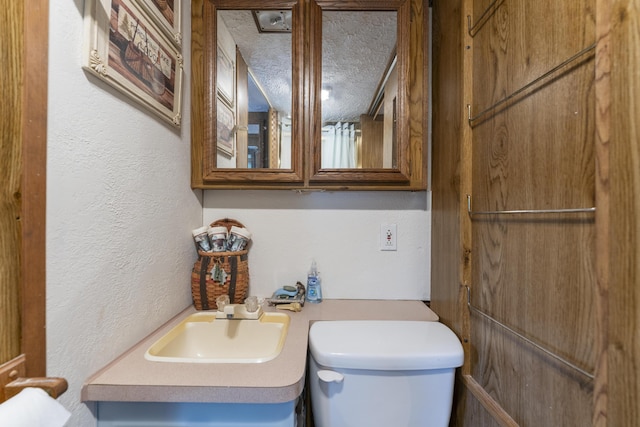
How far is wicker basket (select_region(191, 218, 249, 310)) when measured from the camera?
1.04m

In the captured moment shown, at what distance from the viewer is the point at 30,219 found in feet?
1.56

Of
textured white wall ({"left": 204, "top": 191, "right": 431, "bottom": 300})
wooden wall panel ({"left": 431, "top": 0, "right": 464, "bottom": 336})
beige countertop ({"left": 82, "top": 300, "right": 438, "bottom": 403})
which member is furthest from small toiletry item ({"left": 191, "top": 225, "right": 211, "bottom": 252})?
wooden wall panel ({"left": 431, "top": 0, "right": 464, "bottom": 336})

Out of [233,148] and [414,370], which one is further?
[233,148]

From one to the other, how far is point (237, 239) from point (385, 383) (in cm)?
75

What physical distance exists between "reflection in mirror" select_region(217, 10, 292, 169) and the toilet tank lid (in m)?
0.68

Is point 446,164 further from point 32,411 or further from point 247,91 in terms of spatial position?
point 32,411

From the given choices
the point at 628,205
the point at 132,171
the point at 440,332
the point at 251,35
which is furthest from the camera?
the point at 251,35

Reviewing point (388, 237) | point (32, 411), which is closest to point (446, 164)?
point (388, 237)

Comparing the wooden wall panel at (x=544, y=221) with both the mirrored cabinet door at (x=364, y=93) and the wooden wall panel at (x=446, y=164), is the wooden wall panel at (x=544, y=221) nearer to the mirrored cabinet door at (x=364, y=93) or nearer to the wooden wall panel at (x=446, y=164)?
the wooden wall panel at (x=446, y=164)

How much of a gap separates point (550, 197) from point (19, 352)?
1.10 meters

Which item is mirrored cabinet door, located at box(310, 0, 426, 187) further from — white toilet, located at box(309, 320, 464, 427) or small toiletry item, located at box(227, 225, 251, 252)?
white toilet, located at box(309, 320, 464, 427)

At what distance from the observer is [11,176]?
449 mm

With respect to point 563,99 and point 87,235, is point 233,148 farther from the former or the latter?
point 563,99

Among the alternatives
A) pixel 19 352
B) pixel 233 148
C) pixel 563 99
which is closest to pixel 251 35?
pixel 233 148
